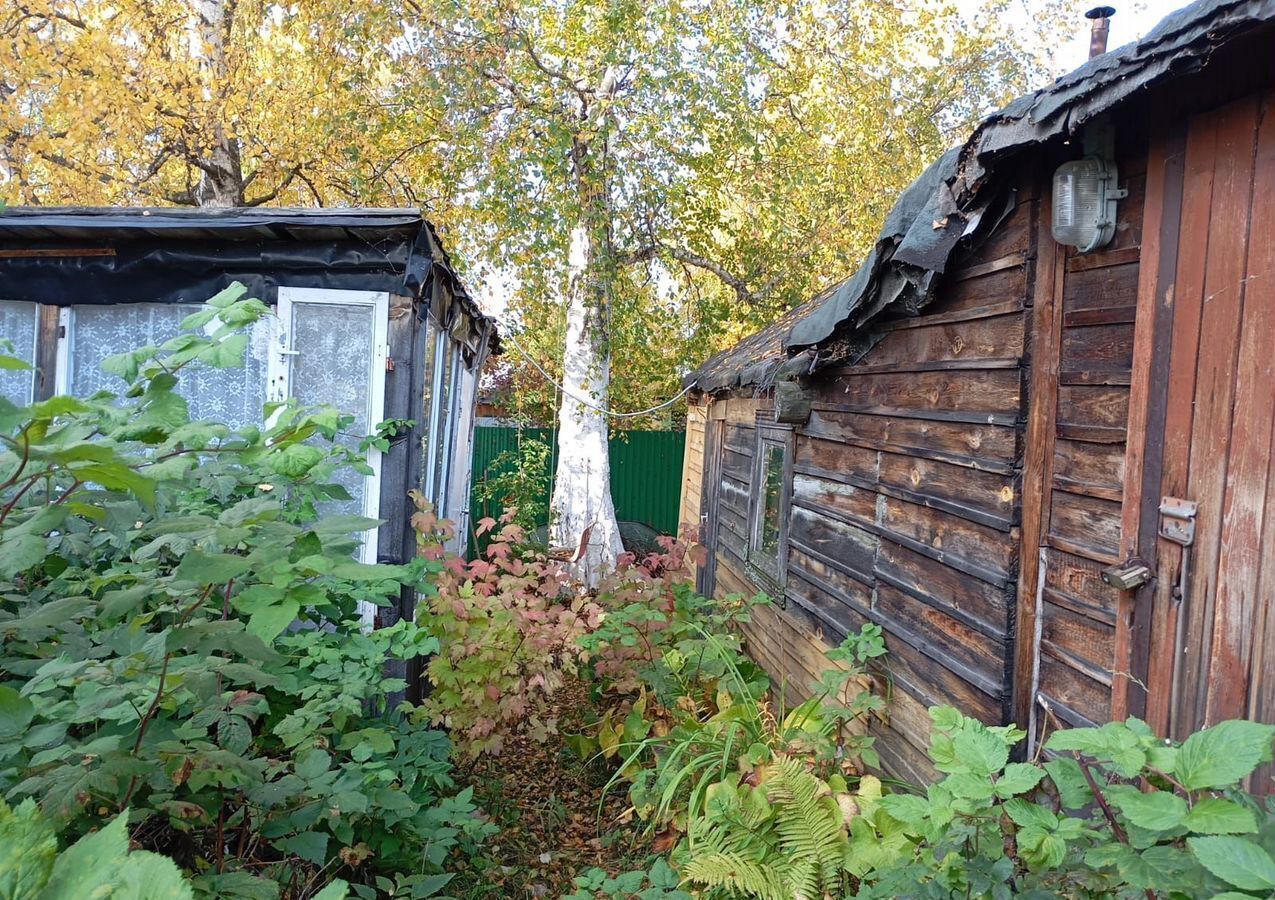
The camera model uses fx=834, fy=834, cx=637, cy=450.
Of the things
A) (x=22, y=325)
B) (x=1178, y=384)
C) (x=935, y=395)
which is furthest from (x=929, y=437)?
(x=22, y=325)

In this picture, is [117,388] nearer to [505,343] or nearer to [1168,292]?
[1168,292]

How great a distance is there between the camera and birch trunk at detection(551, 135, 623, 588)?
11.3 m

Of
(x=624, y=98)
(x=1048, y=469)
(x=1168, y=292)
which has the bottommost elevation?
(x=1048, y=469)

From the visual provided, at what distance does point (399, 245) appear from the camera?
523cm

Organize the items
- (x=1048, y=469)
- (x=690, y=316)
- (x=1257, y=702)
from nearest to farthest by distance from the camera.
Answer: (x=1257, y=702) < (x=1048, y=469) < (x=690, y=316)

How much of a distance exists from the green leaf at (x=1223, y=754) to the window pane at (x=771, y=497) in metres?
4.41

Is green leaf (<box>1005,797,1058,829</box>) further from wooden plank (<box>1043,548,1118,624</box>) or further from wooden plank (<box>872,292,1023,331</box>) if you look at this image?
wooden plank (<box>872,292,1023,331</box>)

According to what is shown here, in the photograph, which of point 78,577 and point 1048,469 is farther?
point 78,577

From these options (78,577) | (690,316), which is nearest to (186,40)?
(690,316)

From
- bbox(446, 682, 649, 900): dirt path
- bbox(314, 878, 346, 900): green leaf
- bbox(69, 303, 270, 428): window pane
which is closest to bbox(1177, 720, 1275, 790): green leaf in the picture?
bbox(314, 878, 346, 900): green leaf

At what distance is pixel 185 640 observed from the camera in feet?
5.89

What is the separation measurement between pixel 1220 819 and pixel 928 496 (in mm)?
2237

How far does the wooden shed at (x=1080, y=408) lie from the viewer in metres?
2.12

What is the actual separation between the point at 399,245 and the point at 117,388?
2.03 m
